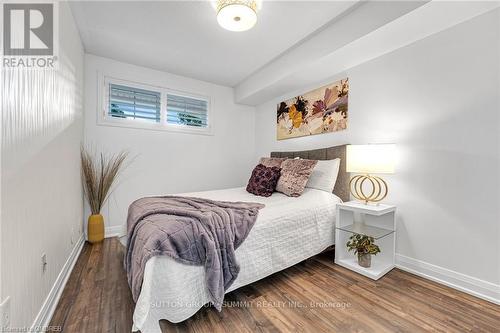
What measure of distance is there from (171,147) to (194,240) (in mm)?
2427

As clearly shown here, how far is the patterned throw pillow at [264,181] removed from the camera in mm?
2598

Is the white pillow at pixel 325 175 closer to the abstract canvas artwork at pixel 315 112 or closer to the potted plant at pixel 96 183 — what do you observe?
the abstract canvas artwork at pixel 315 112

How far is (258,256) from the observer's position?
1.72 metres

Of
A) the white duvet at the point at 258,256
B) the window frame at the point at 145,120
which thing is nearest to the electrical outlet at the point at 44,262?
the white duvet at the point at 258,256

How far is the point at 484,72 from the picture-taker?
171 cm

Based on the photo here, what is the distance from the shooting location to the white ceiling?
2.00 meters

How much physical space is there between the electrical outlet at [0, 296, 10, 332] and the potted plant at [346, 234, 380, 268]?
95.8 inches

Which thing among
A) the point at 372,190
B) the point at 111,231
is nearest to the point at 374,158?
the point at 372,190

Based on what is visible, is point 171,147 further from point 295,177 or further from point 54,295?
point 54,295

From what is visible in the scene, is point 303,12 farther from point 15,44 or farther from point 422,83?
point 15,44

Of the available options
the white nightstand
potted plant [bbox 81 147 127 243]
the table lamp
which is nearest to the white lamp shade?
the table lamp

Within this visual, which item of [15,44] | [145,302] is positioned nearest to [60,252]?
[145,302]

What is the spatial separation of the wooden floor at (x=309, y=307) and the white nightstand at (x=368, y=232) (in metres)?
0.14

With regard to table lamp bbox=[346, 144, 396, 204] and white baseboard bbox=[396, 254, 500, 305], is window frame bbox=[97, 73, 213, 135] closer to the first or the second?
table lamp bbox=[346, 144, 396, 204]
